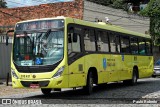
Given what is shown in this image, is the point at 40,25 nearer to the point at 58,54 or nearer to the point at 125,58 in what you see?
the point at 58,54

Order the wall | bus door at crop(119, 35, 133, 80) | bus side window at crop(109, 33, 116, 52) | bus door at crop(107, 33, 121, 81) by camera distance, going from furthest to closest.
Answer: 1. the wall
2. bus door at crop(119, 35, 133, 80)
3. bus side window at crop(109, 33, 116, 52)
4. bus door at crop(107, 33, 121, 81)

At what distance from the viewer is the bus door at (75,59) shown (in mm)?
13625

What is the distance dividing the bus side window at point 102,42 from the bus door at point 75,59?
181 cm

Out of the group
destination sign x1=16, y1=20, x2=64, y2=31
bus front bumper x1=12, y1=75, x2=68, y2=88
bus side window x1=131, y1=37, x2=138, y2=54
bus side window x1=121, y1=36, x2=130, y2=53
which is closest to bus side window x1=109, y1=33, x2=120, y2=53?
bus side window x1=121, y1=36, x2=130, y2=53

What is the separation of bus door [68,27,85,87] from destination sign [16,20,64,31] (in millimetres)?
541

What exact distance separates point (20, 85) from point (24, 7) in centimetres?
2308

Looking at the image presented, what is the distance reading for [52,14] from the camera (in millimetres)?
33781

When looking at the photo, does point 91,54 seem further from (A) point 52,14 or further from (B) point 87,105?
(A) point 52,14

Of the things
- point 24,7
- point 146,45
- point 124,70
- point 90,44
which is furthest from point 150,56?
point 24,7

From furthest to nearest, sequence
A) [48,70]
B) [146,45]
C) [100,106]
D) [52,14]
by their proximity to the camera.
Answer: [52,14] < [146,45] < [48,70] < [100,106]

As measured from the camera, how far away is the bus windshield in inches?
526

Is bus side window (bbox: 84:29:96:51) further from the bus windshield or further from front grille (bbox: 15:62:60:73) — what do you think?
front grille (bbox: 15:62:60:73)

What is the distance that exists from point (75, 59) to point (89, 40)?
1.64m

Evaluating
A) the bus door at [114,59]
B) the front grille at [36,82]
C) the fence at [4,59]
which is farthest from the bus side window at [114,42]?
the fence at [4,59]
